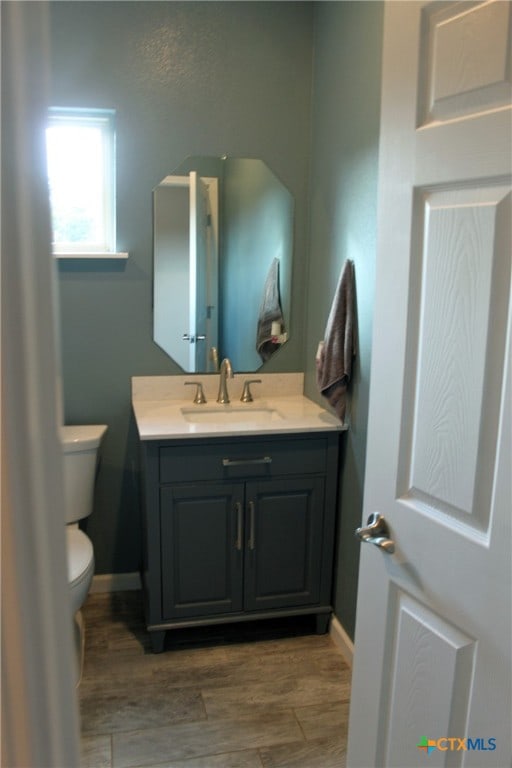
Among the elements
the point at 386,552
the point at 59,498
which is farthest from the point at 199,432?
the point at 59,498

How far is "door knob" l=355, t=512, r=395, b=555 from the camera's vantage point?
4.33ft

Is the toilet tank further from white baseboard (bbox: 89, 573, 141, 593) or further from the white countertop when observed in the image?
white baseboard (bbox: 89, 573, 141, 593)

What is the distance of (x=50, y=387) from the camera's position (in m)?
0.48

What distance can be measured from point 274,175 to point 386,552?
76.7 inches

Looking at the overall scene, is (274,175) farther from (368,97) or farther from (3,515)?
(3,515)

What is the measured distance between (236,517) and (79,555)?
0.58m

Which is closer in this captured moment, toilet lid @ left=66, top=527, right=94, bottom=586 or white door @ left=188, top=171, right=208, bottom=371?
toilet lid @ left=66, top=527, right=94, bottom=586

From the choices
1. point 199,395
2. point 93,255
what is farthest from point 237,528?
point 93,255

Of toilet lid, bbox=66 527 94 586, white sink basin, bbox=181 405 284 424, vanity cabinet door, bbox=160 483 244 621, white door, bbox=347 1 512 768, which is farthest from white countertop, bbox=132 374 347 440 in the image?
white door, bbox=347 1 512 768

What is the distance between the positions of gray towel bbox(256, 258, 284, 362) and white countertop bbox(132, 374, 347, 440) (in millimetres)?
128

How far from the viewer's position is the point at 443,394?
3.82 ft

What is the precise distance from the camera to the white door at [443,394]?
1.04m

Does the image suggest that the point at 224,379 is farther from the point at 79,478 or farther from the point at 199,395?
the point at 79,478

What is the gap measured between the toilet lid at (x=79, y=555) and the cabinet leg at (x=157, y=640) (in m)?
0.41
